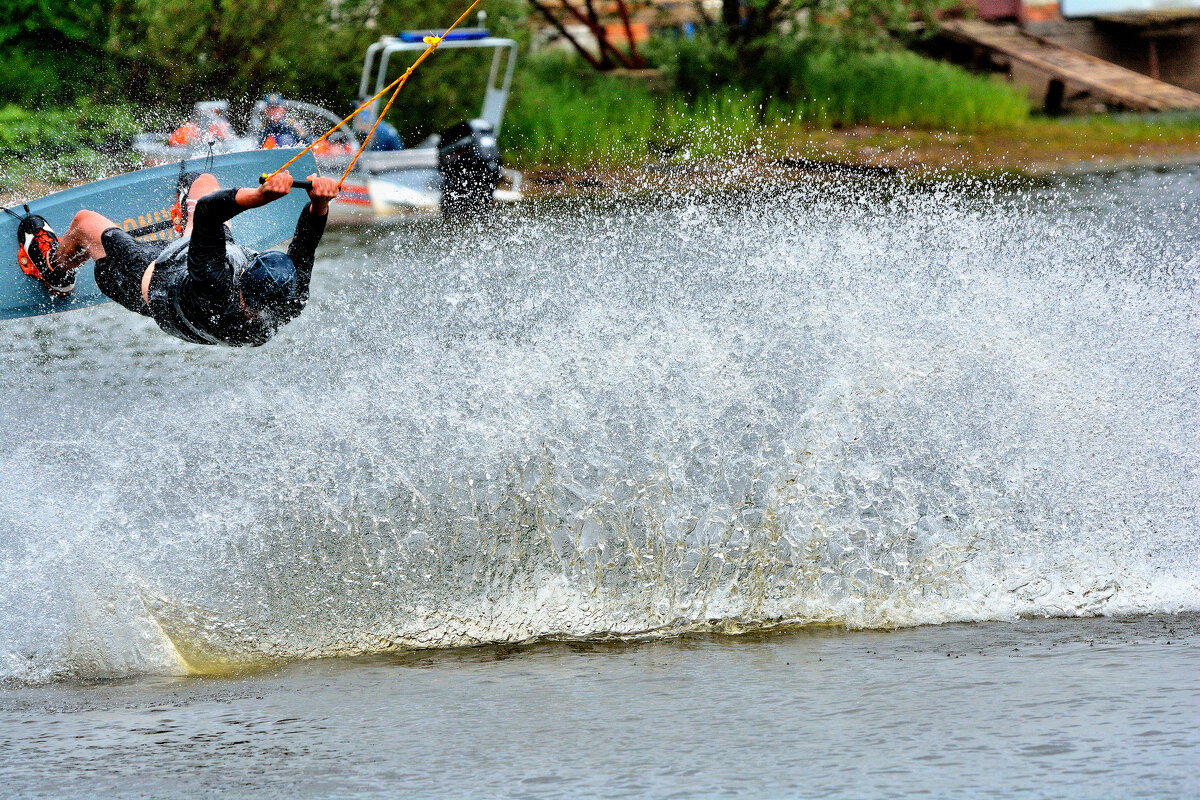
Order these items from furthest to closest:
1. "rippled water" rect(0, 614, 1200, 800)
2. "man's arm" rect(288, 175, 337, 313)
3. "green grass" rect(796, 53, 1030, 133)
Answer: "green grass" rect(796, 53, 1030, 133)
"man's arm" rect(288, 175, 337, 313)
"rippled water" rect(0, 614, 1200, 800)

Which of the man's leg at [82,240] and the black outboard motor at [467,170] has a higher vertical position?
the man's leg at [82,240]

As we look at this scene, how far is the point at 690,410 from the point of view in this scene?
5.34m

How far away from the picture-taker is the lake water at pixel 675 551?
3.37 m

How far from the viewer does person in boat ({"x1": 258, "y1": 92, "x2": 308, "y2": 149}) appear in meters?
5.84

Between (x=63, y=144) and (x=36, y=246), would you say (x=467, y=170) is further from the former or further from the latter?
(x=36, y=246)

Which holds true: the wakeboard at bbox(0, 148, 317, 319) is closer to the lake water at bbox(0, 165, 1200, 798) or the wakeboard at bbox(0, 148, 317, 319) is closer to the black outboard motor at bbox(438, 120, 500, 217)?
the lake water at bbox(0, 165, 1200, 798)

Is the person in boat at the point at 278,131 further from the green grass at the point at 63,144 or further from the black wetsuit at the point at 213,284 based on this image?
the green grass at the point at 63,144

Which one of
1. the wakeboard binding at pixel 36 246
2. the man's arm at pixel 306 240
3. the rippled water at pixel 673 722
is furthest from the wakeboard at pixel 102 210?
the rippled water at pixel 673 722

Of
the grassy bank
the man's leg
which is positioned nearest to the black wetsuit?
the man's leg

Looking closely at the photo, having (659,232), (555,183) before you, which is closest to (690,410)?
(659,232)

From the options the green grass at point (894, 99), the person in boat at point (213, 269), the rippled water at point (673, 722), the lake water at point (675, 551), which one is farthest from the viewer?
the green grass at point (894, 99)

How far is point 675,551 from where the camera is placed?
467 centimetres

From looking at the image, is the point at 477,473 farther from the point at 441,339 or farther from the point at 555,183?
the point at 555,183

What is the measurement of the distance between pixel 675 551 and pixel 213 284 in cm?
176
